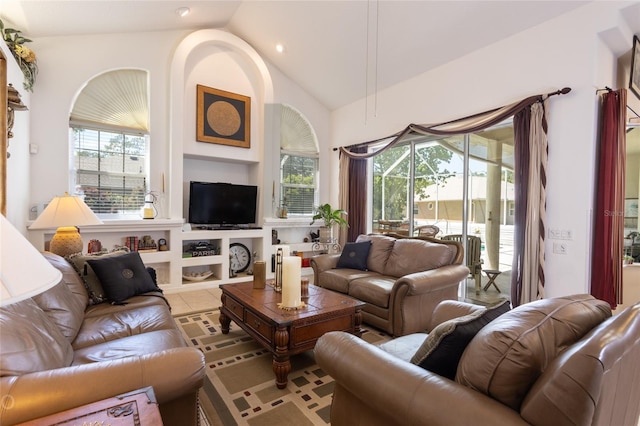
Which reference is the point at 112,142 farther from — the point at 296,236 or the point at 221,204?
the point at 296,236

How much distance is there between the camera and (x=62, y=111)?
13.2 ft

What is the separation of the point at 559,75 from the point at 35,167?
601 cm

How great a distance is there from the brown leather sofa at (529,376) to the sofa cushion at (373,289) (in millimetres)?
1785

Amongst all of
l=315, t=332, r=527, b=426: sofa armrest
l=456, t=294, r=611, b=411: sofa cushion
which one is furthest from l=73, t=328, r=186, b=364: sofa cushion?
l=456, t=294, r=611, b=411: sofa cushion

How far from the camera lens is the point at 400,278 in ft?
9.93

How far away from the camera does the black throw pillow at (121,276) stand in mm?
2455

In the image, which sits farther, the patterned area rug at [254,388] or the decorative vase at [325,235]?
the decorative vase at [325,235]

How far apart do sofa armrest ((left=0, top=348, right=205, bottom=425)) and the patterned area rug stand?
27.2 inches

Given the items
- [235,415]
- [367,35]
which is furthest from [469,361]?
[367,35]

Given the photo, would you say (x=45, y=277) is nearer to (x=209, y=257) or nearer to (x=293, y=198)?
A: (x=209, y=257)

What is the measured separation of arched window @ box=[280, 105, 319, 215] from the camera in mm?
5871

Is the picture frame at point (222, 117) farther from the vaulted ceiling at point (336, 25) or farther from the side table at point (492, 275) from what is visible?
the side table at point (492, 275)

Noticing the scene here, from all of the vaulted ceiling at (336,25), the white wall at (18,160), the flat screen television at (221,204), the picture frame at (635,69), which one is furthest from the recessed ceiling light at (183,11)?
the picture frame at (635,69)

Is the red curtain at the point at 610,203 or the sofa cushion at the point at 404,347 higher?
the red curtain at the point at 610,203
